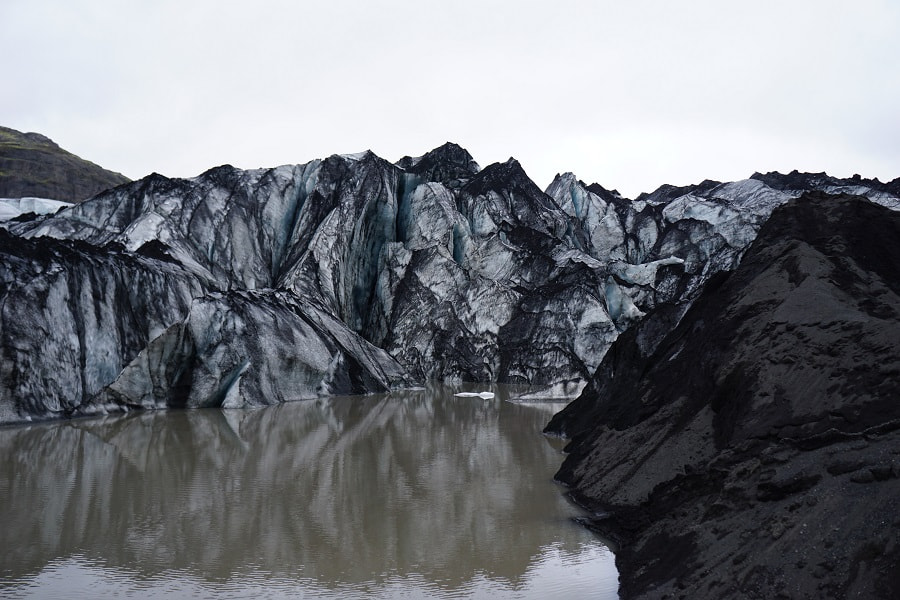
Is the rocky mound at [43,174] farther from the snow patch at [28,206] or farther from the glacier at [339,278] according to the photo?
the glacier at [339,278]

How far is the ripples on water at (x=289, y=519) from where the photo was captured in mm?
6734

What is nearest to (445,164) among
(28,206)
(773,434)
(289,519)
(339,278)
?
(339,278)

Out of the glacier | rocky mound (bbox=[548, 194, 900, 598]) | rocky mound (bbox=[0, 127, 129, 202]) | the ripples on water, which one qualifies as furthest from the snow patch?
rocky mound (bbox=[548, 194, 900, 598])

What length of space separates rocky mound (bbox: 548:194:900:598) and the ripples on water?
96 centimetres

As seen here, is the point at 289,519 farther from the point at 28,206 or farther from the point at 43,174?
the point at 43,174

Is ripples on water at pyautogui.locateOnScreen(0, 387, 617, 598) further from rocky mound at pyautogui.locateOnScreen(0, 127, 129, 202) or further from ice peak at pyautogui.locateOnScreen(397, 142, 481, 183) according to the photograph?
rocky mound at pyautogui.locateOnScreen(0, 127, 129, 202)

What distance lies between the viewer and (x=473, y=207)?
5581cm

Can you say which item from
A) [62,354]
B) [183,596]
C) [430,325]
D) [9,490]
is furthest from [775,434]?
[430,325]

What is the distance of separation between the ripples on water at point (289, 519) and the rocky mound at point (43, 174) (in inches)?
2807

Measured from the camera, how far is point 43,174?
79250 mm

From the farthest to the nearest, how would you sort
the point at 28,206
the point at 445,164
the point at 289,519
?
1. the point at 445,164
2. the point at 28,206
3. the point at 289,519

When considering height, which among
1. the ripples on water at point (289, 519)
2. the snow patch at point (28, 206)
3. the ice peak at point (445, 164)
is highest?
the ice peak at point (445, 164)

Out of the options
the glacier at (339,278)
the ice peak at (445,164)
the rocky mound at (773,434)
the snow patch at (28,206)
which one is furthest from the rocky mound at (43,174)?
the rocky mound at (773,434)

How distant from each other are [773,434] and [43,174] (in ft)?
300
